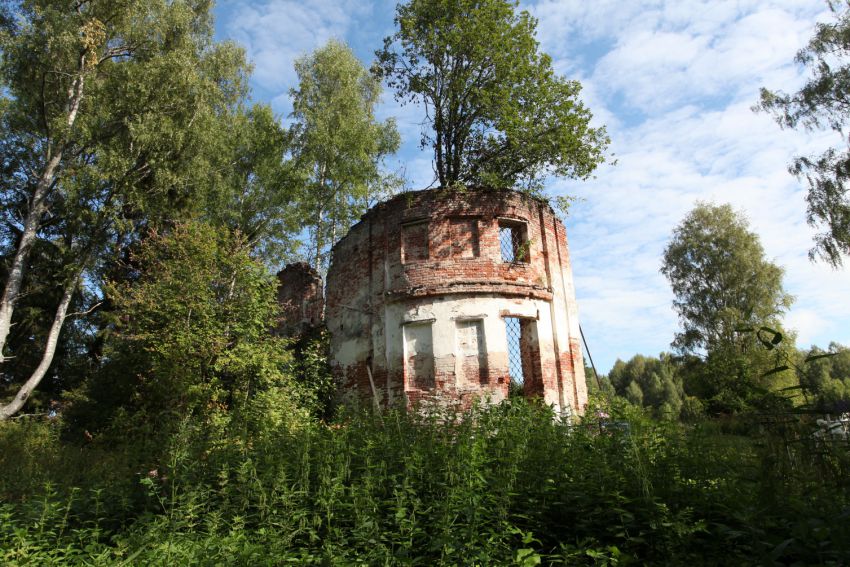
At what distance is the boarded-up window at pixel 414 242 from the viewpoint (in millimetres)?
14297

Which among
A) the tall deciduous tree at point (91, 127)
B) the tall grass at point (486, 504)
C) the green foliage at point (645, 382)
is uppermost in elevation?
the tall deciduous tree at point (91, 127)

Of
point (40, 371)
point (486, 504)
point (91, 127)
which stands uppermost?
point (91, 127)

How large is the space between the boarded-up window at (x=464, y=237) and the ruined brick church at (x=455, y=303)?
29 millimetres

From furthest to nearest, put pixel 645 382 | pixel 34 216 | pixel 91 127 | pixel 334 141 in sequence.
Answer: pixel 645 382 → pixel 334 141 → pixel 91 127 → pixel 34 216

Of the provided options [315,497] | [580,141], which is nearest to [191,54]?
[580,141]

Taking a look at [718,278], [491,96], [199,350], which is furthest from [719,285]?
[199,350]

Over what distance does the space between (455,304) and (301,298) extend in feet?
22.7

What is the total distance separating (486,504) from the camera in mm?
5164

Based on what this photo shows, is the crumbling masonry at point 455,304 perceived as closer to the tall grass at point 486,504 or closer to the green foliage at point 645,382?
the tall grass at point 486,504

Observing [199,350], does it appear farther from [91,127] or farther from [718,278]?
[718,278]

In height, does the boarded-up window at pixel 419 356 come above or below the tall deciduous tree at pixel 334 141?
below

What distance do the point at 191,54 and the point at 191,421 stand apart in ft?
49.2

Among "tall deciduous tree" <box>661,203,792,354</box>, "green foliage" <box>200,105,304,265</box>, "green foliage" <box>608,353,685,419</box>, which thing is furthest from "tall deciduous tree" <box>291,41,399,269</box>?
"green foliage" <box>608,353,685,419</box>

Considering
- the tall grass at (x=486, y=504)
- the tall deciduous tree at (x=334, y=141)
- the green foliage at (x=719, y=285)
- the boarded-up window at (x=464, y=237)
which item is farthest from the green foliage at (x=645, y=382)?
the tall grass at (x=486, y=504)
